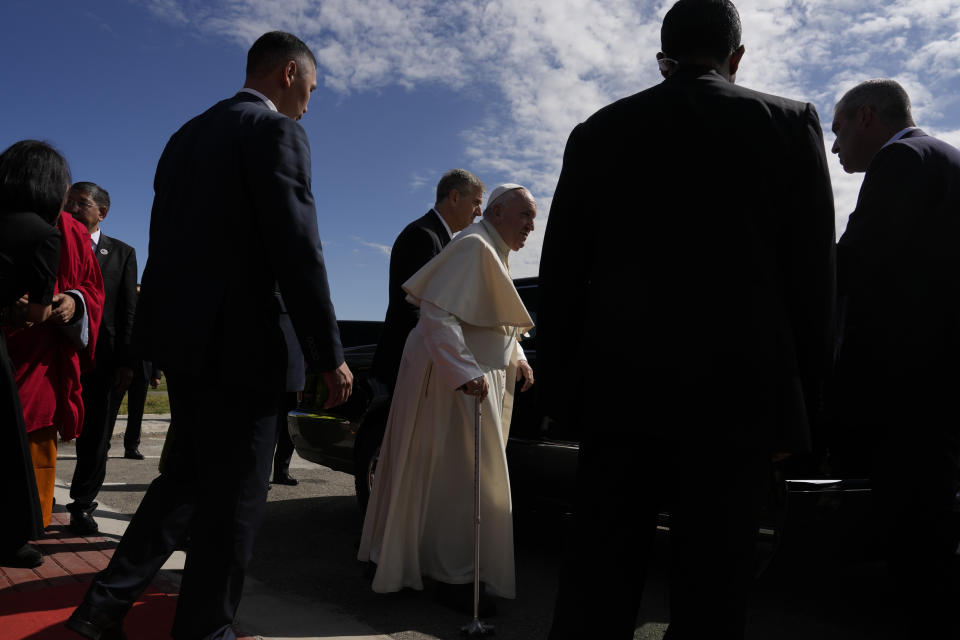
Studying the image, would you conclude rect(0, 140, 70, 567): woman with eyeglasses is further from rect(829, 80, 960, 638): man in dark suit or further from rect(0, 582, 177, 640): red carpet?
rect(829, 80, 960, 638): man in dark suit

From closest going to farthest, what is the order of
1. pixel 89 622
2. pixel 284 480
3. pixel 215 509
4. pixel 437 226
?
pixel 215 509 → pixel 89 622 → pixel 437 226 → pixel 284 480

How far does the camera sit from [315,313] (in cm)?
236

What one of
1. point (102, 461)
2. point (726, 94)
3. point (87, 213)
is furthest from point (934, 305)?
point (87, 213)

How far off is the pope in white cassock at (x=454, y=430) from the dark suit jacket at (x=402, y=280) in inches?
13.8

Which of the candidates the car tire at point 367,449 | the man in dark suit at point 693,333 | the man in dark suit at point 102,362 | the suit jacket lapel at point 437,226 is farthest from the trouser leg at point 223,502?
the man in dark suit at point 102,362

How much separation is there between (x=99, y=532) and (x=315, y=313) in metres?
2.85

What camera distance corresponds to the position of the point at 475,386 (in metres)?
3.18

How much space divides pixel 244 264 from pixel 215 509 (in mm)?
755

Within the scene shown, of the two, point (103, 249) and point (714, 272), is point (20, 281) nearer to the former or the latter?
point (103, 249)

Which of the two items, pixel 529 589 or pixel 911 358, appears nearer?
pixel 911 358

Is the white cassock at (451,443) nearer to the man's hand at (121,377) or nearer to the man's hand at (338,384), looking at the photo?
the man's hand at (338,384)

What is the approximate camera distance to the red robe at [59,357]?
363 cm

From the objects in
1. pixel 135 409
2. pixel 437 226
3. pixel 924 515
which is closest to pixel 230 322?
pixel 437 226

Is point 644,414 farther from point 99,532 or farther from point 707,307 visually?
point 99,532
